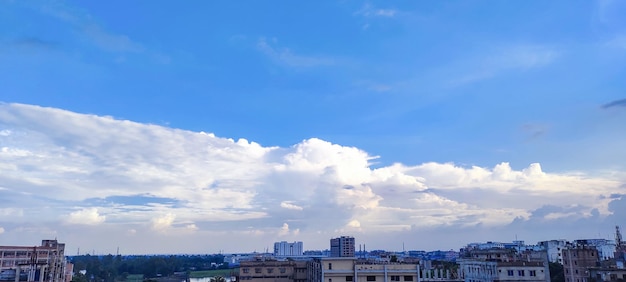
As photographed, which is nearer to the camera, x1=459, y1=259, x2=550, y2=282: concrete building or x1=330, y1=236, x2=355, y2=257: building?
x1=459, y1=259, x2=550, y2=282: concrete building

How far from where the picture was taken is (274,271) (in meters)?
46.7

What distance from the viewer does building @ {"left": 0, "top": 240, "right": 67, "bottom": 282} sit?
43.6 meters

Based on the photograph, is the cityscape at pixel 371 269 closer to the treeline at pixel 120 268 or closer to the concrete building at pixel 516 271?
the concrete building at pixel 516 271

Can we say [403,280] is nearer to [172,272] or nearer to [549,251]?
[549,251]

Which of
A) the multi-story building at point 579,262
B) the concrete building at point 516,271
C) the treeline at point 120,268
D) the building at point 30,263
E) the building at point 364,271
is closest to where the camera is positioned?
the building at point 364,271

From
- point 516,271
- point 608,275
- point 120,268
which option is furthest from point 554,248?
point 120,268

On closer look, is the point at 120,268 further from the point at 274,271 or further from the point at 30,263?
the point at 274,271

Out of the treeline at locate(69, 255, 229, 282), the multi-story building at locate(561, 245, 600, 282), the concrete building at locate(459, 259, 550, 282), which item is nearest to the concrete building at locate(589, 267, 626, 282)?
the concrete building at locate(459, 259, 550, 282)

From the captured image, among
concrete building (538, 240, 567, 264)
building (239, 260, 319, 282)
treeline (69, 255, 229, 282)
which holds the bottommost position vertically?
treeline (69, 255, 229, 282)

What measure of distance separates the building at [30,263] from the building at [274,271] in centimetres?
1871

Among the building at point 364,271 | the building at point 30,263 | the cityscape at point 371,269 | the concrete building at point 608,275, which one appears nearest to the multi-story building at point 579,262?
the cityscape at point 371,269

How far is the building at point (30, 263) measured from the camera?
43594 mm

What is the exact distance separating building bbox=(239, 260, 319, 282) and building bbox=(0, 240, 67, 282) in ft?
61.4

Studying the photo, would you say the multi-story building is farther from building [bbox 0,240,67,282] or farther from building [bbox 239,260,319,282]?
building [bbox 0,240,67,282]
